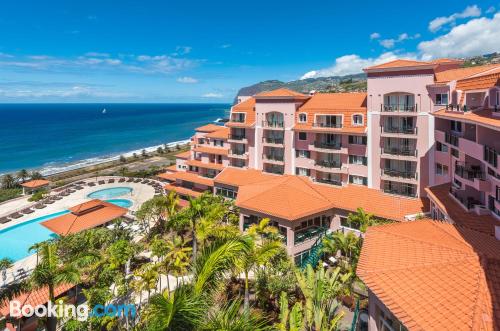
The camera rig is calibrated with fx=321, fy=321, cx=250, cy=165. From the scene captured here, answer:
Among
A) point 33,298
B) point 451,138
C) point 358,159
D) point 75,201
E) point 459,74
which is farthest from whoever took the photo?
point 75,201

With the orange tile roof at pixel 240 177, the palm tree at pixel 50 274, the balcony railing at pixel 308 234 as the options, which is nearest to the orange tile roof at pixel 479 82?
the balcony railing at pixel 308 234

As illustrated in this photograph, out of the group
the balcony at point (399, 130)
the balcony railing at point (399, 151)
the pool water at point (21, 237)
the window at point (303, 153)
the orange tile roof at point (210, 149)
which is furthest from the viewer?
the orange tile roof at point (210, 149)

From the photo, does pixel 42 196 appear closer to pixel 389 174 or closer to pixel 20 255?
pixel 20 255

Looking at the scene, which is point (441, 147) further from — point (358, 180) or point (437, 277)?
point (437, 277)

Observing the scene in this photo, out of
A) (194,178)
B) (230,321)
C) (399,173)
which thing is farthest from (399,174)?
(230,321)

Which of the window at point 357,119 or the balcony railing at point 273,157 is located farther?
the balcony railing at point 273,157

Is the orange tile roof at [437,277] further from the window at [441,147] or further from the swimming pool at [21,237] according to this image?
the swimming pool at [21,237]
